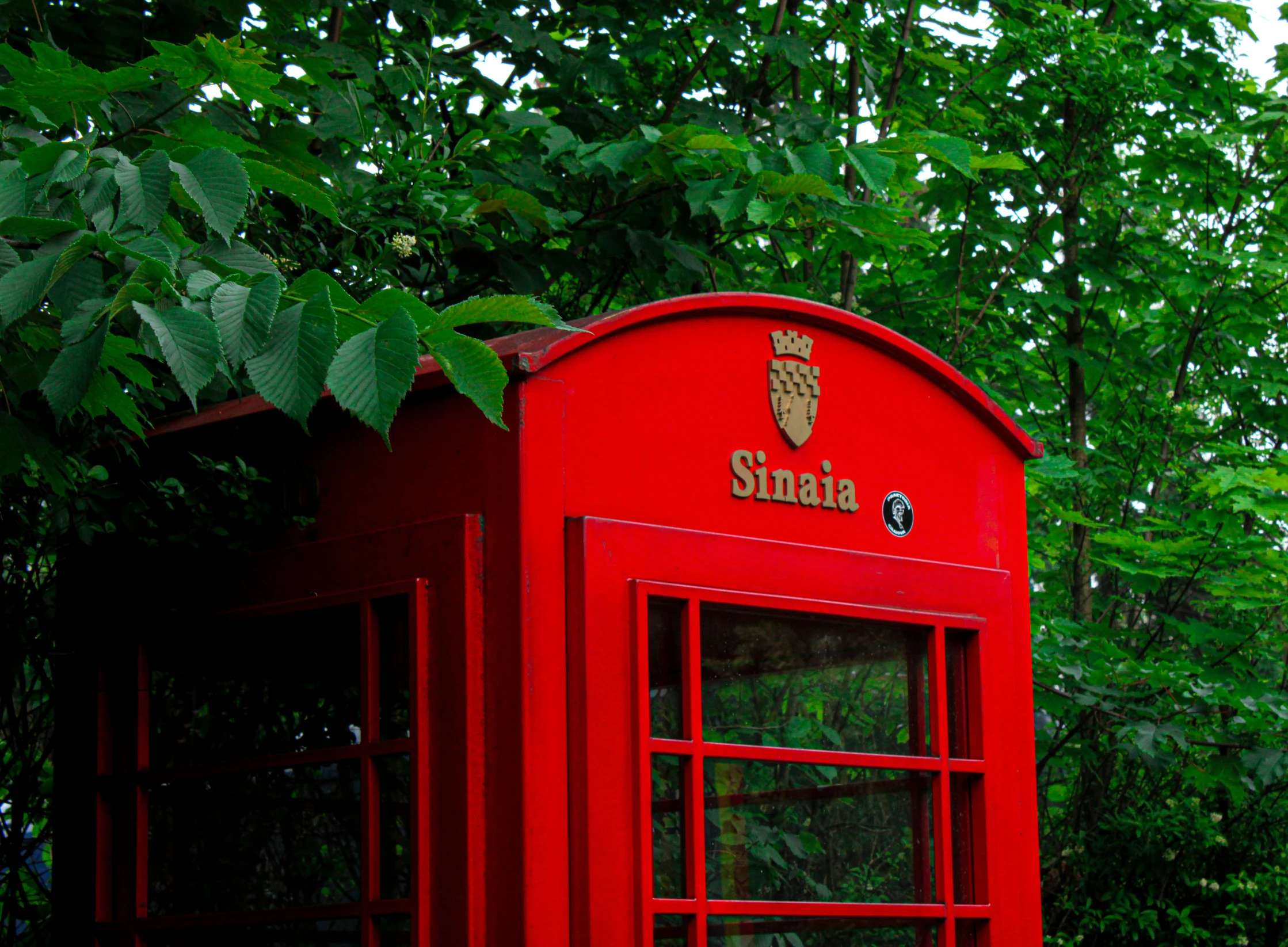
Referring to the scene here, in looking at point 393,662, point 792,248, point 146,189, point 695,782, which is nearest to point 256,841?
point 393,662

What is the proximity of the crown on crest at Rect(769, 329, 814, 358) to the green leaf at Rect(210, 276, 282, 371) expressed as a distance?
4.37ft

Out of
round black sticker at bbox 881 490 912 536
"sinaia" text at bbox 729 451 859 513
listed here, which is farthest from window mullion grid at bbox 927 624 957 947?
"sinaia" text at bbox 729 451 859 513

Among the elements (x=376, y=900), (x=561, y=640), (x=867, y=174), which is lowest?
(x=376, y=900)

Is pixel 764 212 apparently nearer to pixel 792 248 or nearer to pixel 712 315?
pixel 712 315

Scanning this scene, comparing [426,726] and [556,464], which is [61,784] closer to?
[426,726]

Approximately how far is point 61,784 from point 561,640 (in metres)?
1.29

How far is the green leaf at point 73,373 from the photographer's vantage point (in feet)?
5.92

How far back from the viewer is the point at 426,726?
2.45 meters

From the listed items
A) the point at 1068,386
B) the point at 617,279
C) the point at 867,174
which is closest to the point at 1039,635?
the point at 1068,386

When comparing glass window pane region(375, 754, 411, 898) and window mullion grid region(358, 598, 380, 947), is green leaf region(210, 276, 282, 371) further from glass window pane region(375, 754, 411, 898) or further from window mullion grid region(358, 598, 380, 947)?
glass window pane region(375, 754, 411, 898)

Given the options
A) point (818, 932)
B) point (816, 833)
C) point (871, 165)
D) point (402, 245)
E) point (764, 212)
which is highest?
point (871, 165)

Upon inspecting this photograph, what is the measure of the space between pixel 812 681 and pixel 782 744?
0.53 feet

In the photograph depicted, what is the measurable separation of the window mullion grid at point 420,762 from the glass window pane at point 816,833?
57 centimetres

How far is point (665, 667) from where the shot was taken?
8.55ft
